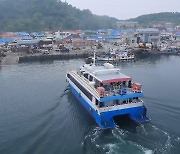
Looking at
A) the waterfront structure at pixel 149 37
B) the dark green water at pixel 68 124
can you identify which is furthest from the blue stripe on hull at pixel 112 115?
the waterfront structure at pixel 149 37

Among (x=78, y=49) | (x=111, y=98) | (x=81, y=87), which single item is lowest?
(x=81, y=87)

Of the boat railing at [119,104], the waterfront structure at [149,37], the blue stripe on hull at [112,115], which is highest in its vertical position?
the waterfront structure at [149,37]

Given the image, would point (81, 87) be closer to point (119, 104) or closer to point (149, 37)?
point (119, 104)

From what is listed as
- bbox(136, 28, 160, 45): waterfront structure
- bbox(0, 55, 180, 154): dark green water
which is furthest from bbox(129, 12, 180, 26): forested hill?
bbox(0, 55, 180, 154): dark green water

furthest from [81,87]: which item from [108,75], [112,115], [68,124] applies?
[112,115]

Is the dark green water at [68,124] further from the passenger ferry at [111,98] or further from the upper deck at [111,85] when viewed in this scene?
the upper deck at [111,85]

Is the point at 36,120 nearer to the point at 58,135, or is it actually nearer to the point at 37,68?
the point at 58,135
